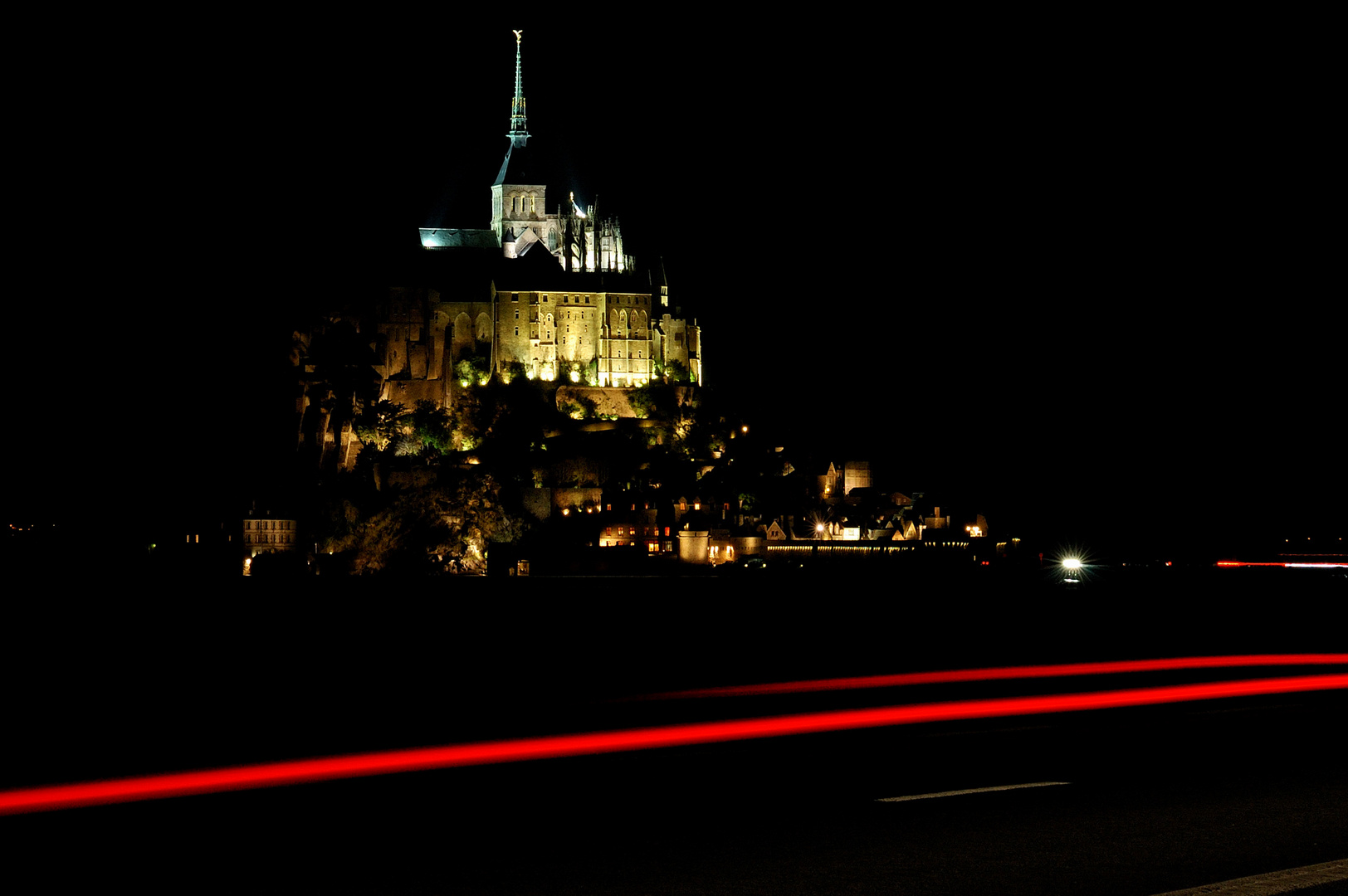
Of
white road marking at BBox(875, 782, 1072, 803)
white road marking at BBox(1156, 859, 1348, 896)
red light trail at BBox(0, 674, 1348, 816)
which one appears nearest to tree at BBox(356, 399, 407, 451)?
red light trail at BBox(0, 674, 1348, 816)

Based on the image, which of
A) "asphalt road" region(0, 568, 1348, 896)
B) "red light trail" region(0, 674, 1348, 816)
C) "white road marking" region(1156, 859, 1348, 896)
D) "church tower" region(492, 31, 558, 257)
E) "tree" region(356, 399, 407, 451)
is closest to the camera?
"white road marking" region(1156, 859, 1348, 896)

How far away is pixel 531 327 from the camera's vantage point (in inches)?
3947

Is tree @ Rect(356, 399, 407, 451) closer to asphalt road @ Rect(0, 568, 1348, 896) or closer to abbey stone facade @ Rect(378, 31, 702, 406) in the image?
abbey stone facade @ Rect(378, 31, 702, 406)

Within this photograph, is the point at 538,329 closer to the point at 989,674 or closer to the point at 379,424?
the point at 379,424

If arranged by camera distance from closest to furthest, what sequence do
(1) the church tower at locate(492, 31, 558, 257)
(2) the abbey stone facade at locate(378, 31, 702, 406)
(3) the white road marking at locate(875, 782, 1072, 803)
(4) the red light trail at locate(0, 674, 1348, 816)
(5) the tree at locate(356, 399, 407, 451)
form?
(4) the red light trail at locate(0, 674, 1348, 816) → (3) the white road marking at locate(875, 782, 1072, 803) → (5) the tree at locate(356, 399, 407, 451) → (2) the abbey stone facade at locate(378, 31, 702, 406) → (1) the church tower at locate(492, 31, 558, 257)

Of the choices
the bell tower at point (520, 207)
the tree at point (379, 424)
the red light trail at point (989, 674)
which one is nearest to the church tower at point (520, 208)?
the bell tower at point (520, 207)

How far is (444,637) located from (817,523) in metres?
72.5

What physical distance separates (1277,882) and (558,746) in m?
4.49

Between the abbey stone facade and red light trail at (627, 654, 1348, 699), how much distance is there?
84.4 meters

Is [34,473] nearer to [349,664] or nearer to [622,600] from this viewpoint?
[622,600]

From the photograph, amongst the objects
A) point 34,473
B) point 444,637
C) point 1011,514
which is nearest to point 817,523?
point 1011,514

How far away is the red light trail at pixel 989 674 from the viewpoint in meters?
11.8

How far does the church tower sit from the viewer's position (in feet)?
377

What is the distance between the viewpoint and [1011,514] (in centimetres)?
11800
